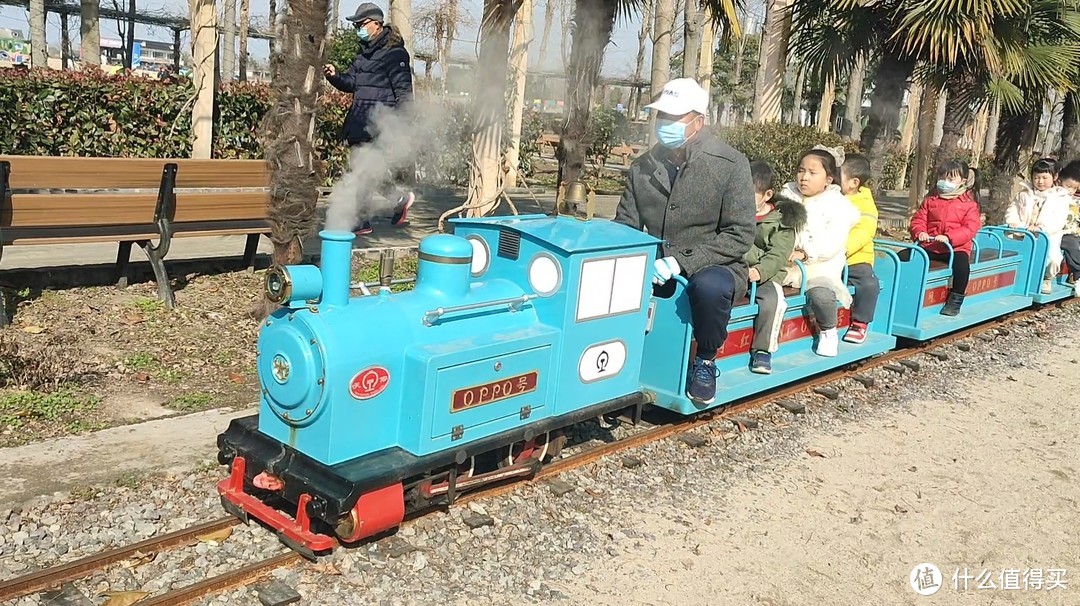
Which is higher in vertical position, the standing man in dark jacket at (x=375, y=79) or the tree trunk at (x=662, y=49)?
the tree trunk at (x=662, y=49)

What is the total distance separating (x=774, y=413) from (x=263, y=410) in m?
3.39

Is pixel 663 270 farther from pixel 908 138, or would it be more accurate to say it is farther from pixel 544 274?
pixel 908 138

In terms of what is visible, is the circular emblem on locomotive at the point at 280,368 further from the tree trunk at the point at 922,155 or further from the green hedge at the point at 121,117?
the tree trunk at the point at 922,155

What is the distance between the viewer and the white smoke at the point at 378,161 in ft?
15.8

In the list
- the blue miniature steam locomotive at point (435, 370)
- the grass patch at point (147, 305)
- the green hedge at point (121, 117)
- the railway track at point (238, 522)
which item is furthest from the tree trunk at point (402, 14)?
the blue miniature steam locomotive at point (435, 370)

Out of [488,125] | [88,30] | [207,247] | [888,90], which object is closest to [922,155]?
[888,90]

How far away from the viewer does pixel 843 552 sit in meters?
4.18

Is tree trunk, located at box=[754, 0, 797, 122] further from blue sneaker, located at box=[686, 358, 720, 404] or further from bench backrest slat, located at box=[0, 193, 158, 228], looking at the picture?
bench backrest slat, located at box=[0, 193, 158, 228]

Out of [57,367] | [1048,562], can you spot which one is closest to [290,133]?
[57,367]

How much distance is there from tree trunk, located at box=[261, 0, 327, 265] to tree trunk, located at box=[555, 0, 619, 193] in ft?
8.70

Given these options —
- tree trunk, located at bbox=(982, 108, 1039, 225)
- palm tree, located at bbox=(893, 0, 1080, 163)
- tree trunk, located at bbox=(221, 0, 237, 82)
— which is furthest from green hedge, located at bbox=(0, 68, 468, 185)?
tree trunk, located at bbox=(221, 0, 237, 82)

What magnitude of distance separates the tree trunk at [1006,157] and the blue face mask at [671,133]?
1143 centimetres

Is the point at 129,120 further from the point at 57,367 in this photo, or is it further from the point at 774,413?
the point at 774,413

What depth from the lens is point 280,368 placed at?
12.1 ft
